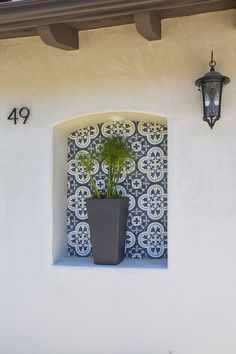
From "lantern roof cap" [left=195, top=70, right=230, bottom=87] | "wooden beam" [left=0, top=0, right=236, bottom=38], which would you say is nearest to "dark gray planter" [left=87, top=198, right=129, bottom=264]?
"lantern roof cap" [left=195, top=70, right=230, bottom=87]

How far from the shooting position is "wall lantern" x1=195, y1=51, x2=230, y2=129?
15.0 feet

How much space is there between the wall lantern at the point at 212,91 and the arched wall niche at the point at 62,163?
66 centimetres

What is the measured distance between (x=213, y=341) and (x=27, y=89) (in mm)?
3927

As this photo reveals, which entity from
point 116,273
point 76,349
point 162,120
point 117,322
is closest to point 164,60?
point 162,120

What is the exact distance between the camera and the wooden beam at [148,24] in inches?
174

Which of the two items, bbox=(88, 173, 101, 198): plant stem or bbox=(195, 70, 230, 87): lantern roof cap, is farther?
bbox=(88, 173, 101, 198): plant stem

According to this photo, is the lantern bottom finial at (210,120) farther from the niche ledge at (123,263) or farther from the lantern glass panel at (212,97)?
the niche ledge at (123,263)

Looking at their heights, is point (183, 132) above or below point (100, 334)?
above

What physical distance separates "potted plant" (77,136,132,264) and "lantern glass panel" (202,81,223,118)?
1.22 meters

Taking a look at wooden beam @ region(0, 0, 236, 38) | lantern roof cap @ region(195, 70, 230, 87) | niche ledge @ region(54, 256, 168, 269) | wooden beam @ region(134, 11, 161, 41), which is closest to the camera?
wooden beam @ region(0, 0, 236, 38)

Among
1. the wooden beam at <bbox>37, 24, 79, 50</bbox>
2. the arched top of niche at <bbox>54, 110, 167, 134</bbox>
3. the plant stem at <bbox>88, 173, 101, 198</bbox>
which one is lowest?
the plant stem at <bbox>88, 173, 101, 198</bbox>

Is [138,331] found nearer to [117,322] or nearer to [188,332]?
[117,322]

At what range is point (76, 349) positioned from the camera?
5.29 meters

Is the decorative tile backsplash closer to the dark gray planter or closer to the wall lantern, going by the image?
the dark gray planter
